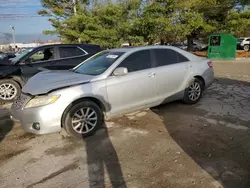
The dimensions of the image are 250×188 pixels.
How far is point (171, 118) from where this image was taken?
15.5ft

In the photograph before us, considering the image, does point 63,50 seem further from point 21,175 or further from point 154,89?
point 21,175

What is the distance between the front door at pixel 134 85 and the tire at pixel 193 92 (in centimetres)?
109

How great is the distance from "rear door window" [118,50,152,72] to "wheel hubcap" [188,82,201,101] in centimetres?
142

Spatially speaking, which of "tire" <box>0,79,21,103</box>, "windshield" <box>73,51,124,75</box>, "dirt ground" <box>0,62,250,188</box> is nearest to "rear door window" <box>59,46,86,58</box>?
"tire" <box>0,79,21,103</box>

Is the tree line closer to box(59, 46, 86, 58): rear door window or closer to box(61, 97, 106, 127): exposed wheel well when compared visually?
box(59, 46, 86, 58): rear door window

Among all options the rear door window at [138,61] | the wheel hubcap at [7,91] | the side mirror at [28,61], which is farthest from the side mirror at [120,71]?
the wheel hubcap at [7,91]

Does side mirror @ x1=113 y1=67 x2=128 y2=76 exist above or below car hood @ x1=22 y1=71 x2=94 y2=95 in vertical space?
above

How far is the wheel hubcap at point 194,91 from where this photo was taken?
5383mm

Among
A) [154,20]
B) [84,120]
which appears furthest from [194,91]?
[154,20]

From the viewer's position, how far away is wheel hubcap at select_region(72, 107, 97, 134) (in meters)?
3.78

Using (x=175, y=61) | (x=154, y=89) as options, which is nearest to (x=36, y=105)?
(x=154, y=89)

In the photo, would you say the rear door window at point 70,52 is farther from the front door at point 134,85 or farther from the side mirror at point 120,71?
the side mirror at point 120,71

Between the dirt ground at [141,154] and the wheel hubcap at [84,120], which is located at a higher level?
the wheel hubcap at [84,120]

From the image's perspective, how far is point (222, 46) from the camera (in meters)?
15.7
